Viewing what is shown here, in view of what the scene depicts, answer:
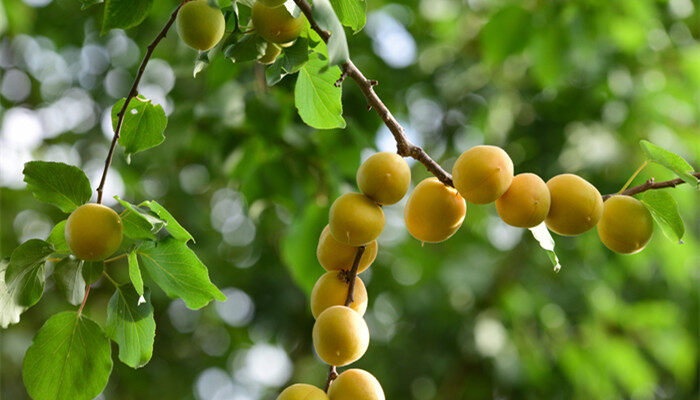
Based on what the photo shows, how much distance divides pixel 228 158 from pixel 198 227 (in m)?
1.08

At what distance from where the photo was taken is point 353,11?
70 cm

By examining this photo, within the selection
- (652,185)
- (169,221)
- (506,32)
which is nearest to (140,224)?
(169,221)

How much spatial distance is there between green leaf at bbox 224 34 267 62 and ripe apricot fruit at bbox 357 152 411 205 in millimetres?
175

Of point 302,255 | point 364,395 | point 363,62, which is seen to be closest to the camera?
point 364,395

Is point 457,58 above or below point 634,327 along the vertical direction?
above

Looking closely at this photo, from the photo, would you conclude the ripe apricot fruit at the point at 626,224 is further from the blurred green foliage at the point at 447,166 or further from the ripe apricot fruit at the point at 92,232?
the blurred green foliage at the point at 447,166

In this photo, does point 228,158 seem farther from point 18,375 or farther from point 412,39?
point 18,375

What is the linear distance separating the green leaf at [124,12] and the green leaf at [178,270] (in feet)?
0.82

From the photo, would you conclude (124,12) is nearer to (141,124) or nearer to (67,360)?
(141,124)

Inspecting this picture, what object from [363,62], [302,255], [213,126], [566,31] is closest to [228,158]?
[213,126]

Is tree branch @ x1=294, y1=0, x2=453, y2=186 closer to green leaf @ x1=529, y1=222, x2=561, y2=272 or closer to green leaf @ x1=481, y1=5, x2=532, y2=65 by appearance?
green leaf @ x1=529, y1=222, x2=561, y2=272

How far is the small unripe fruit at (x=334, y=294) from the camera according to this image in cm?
69

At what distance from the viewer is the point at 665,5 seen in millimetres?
2311

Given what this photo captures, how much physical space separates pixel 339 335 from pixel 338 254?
0.11 m
